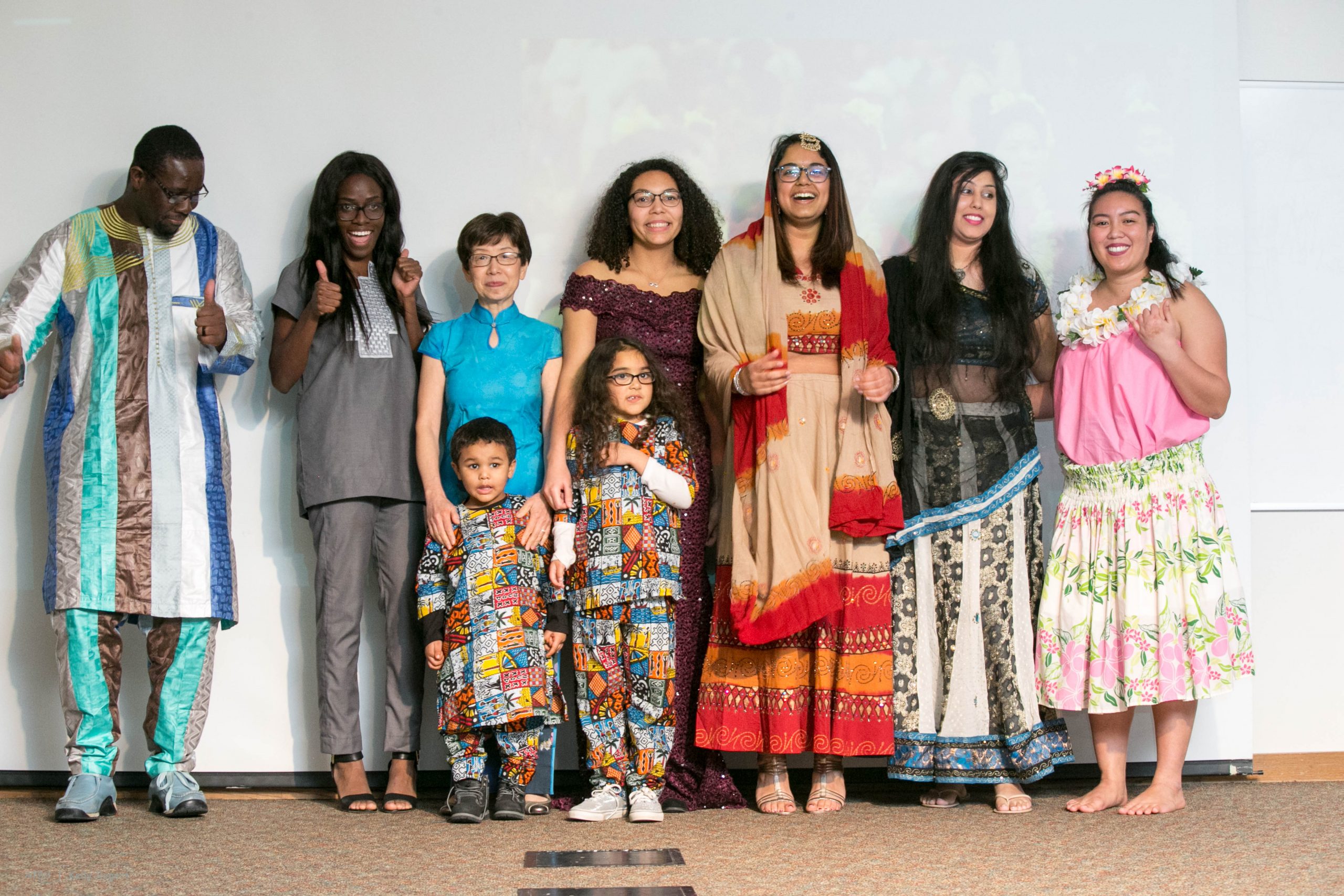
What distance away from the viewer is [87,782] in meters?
2.97

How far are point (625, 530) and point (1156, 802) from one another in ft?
5.19

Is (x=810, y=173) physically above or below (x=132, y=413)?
above

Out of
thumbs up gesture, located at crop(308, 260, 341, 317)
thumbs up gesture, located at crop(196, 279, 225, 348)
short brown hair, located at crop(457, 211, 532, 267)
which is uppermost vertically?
short brown hair, located at crop(457, 211, 532, 267)

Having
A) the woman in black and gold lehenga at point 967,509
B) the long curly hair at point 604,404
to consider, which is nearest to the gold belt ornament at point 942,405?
the woman in black and gold lehenga at point 967,509

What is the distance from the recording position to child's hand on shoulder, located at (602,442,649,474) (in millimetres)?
3025

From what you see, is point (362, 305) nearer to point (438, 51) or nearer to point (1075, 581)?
point (438, 51)

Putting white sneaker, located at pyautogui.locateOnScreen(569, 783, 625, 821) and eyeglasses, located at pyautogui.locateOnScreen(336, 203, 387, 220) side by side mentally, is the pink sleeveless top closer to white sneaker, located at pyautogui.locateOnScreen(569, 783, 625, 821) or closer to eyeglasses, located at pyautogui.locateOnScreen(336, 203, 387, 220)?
white sneaker, located at pyautogui.locateOnScreen(569, 783, 625, 821)

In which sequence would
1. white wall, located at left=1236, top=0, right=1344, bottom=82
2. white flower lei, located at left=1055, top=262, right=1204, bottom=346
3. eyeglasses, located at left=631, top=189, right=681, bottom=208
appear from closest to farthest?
white flower lei, located at left=1055, top=262, right=1204, bottom=346 < eyeglasses, located at left=631, top=189, right=681, bottom=208 < white wall, located at left=1236, top=0, right=1344, bottom=82

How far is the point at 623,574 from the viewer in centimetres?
299

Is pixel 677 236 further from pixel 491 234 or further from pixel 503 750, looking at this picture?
pixel 503 750

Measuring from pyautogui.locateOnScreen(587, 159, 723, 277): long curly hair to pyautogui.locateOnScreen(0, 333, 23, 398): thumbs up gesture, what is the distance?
159cm

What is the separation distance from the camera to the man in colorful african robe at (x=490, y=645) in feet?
9.74

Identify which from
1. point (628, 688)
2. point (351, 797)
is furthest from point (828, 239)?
point (351, 797)

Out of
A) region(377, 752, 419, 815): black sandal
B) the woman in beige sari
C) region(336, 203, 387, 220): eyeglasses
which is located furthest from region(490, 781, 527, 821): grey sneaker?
Result: region(336, 203, 387, 220): eyeglasses
